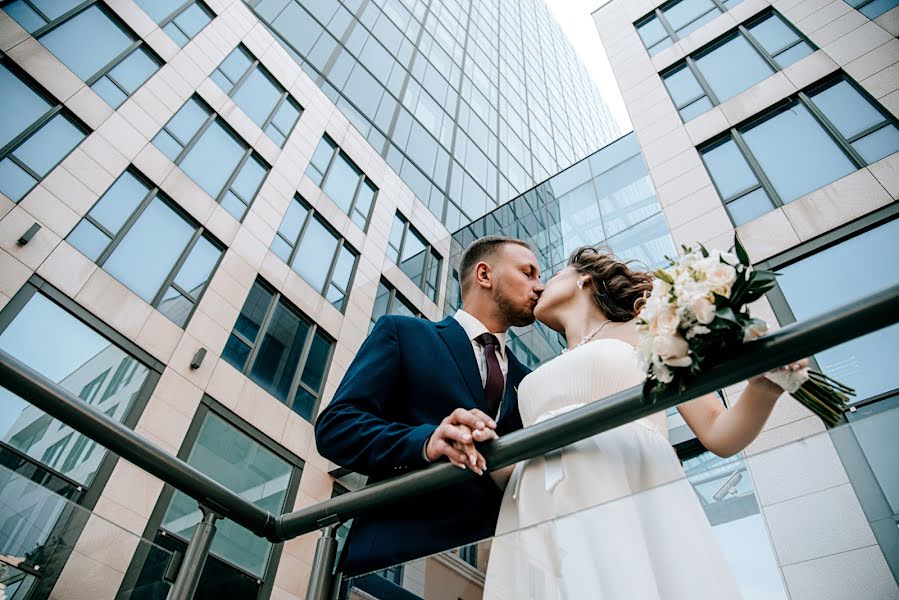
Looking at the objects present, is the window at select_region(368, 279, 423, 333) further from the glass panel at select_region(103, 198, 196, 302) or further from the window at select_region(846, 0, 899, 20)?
the window at select_region(846, 0, 899, 20)

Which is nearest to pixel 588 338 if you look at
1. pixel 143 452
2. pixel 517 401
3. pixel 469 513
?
pixel 517 401

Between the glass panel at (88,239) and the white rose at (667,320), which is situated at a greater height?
the glass panel at (88,239)

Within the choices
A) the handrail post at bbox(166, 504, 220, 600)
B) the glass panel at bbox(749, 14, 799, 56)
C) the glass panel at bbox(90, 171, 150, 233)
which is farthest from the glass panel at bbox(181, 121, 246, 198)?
the glass panel at bbox(749, 14, 799, 56)

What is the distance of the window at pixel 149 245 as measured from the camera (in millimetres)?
10086

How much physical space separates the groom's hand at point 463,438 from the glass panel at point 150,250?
10.3m

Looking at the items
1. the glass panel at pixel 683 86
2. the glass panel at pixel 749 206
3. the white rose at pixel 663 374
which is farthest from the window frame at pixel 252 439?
the glass panel at pixel 683 86

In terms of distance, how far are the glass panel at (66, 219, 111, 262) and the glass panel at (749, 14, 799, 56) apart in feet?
45.5

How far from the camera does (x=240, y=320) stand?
12055 millimetres

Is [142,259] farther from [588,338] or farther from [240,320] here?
[588,338]

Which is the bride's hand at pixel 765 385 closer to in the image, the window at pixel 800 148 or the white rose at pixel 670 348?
the white rose at pixel 670 348

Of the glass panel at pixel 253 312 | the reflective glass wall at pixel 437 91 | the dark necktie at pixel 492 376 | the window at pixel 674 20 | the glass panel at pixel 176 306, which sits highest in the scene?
the reflective glass wall at pixel 437 91

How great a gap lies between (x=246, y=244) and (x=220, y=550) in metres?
6.64

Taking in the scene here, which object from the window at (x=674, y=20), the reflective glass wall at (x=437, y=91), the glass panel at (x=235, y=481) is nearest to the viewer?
the glass panel at (x=235, y=481)

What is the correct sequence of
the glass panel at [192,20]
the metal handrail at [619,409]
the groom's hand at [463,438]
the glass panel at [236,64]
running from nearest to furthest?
the metal handrail at [619,409], the groom's hand at [463,438], the glass panel at [192,20], the glass panel at [236,64]
